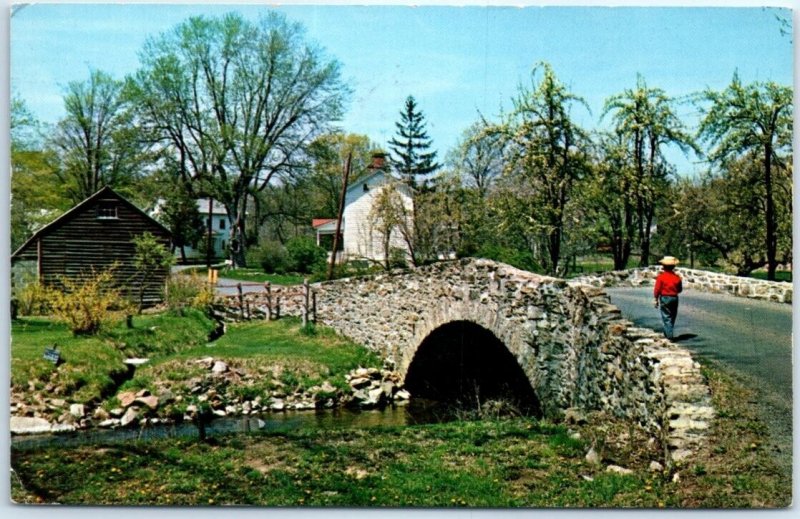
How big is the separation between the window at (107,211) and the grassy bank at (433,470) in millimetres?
1913

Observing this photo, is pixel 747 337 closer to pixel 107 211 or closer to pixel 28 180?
pixel 107 211

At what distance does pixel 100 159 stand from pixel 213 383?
2156 mm

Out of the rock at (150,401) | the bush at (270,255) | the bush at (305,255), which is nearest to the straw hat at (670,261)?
the bush at (305,255)

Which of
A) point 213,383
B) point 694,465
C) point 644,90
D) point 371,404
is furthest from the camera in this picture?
point 371,404

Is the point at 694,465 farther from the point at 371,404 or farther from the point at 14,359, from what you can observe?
the point at 14,359

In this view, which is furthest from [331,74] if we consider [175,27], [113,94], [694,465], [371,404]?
[694,465]

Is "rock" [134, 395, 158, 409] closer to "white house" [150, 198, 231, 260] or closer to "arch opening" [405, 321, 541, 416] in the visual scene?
"white house" [150, 198, 231, 260]

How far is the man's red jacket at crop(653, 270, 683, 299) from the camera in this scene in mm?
7406

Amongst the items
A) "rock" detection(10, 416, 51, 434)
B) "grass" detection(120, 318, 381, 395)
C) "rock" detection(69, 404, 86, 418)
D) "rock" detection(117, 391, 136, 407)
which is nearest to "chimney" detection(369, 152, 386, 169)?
"grass" detection(120, 318, 381, 395)

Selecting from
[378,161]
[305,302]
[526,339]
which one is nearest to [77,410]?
[305,302]

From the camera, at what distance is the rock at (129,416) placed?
783cm

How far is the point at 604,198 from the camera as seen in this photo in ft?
25.5

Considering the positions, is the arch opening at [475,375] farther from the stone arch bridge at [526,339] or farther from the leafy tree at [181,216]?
the leafy tree at [181,216]

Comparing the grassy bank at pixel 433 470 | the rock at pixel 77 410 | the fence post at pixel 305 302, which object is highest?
the fence post at pixel 305 302
